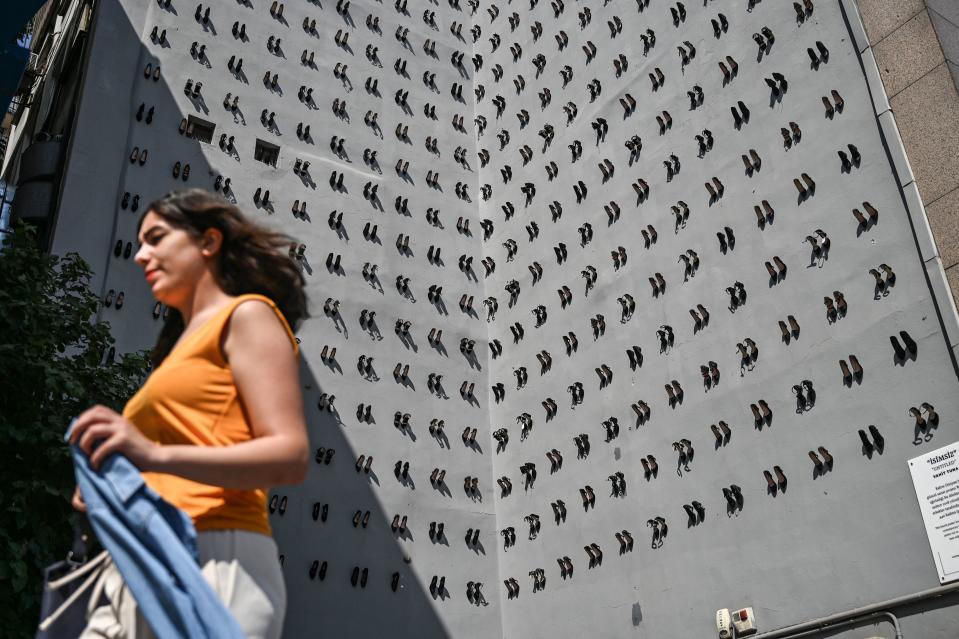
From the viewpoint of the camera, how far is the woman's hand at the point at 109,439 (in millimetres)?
2115

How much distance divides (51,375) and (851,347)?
29.4 ft

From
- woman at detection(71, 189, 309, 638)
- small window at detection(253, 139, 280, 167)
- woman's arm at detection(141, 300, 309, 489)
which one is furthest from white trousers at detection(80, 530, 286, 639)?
small window at detection(253, 139, 280, 167)

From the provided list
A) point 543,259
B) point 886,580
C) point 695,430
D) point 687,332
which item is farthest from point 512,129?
point 886,580

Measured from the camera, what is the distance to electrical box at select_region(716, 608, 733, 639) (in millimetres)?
12711

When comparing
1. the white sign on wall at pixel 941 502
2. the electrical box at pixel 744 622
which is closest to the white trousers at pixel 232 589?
the white sign on wall at pixel 941 502

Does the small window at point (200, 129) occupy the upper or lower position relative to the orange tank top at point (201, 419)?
upper

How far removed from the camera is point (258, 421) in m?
2.29

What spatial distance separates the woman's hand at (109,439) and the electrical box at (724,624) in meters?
11.8

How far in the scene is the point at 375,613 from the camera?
15.4 m

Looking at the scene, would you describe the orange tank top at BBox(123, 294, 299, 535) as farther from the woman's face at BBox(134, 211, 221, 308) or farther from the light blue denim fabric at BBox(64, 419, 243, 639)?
the woman's face at BBox(134, 211, 221, 308)

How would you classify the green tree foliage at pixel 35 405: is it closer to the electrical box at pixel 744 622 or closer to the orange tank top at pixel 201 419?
the orange tank top at pixel 201 419

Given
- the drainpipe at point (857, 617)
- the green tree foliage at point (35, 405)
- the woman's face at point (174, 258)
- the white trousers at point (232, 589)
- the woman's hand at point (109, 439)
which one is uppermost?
the green tree foliage at point (35, 405)

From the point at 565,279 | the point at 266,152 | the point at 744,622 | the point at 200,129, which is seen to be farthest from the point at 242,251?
the point at 266,152

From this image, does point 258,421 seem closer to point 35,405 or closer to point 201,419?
point 201,419
